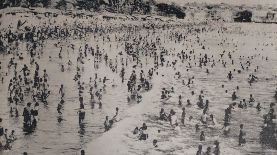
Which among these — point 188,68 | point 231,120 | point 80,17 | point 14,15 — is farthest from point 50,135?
point 80,17

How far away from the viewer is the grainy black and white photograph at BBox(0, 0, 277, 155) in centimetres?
810

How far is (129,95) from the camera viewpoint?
1070 cm

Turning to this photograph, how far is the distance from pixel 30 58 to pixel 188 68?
5094 millimetres

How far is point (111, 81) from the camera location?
38.6ft

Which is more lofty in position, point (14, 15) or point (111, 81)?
point (14, 15)

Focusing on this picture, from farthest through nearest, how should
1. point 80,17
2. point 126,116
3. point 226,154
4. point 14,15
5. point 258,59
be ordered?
point 80,17
point 14,15
point 258,59
point 126,116
point 226,154

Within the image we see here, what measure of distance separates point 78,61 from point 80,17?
36.3 feet

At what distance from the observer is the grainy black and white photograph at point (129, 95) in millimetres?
8102

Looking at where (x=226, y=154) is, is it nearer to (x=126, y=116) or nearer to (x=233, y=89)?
(x=126, y=116)

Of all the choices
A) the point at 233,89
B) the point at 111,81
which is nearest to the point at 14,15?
the point at 111,81

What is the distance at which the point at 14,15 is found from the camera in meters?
19.0

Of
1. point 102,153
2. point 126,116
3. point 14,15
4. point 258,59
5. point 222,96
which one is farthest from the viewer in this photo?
point 14,15

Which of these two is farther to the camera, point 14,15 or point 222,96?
point 14,15

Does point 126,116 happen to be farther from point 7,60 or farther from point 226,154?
point 7,60
